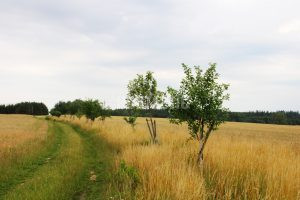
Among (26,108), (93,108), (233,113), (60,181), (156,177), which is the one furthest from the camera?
(26,108)

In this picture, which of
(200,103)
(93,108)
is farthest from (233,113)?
(200,103)

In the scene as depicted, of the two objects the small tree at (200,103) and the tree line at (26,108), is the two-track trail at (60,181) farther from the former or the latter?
the tree line at (26,108)

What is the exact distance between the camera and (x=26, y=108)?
161750mm

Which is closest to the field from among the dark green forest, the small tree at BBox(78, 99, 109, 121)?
the small tree at BBox(78, 99, 109, 121)

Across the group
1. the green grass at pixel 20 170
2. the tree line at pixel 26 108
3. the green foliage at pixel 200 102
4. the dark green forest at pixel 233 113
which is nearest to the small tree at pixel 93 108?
the green grass at pixel 20 170

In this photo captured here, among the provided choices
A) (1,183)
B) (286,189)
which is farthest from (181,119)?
(1,183)

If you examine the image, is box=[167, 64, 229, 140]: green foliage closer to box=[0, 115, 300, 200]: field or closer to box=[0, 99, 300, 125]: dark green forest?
box=[0, 115, 300, 200]: field

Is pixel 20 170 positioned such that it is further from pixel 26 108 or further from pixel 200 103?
pixel 26 108

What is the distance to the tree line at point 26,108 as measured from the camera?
160 meters

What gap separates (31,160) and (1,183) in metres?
4.31

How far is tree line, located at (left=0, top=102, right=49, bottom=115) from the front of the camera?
160m

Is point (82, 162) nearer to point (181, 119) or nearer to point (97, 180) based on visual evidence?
point (97, 180)

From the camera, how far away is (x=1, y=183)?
33.7 ft

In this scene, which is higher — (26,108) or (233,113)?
(26,108)
